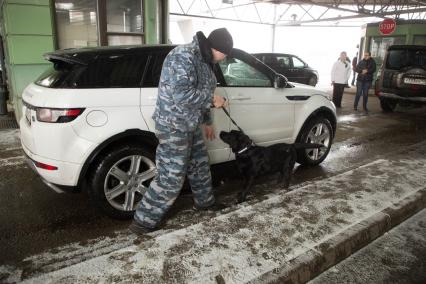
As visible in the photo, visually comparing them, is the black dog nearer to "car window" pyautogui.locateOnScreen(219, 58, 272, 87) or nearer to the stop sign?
"car window" pyautogui.locateOnScreen(219, 58, 272, 87)

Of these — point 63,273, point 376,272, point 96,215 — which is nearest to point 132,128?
point 96,215

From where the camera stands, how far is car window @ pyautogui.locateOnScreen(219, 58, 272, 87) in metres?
3.93

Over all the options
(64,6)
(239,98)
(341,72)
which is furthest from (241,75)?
(341,72)

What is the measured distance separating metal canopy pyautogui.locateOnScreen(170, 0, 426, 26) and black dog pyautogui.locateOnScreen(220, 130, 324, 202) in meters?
14.3

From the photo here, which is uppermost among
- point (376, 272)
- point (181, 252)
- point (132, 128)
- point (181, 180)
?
point (132, 128)

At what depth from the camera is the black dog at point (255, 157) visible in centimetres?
367

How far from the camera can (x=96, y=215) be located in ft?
11.8

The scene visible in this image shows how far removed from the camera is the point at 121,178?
330cm

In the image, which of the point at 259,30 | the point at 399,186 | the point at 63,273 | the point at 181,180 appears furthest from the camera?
the point at 259,30

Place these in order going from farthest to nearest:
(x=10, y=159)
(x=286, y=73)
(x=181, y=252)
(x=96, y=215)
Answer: (x=286, y=73), (x=10, y=159), (x=96, y=215), (x=181, y=252)

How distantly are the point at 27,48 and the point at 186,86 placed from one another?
17.4 ft

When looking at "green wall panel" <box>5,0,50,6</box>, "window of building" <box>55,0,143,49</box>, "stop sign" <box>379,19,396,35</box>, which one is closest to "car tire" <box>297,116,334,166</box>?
"window of building" <box>55,0,143,49</box>

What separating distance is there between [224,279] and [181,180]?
3.12 feet

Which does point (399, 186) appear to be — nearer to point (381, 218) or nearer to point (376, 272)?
point (381, 218)
